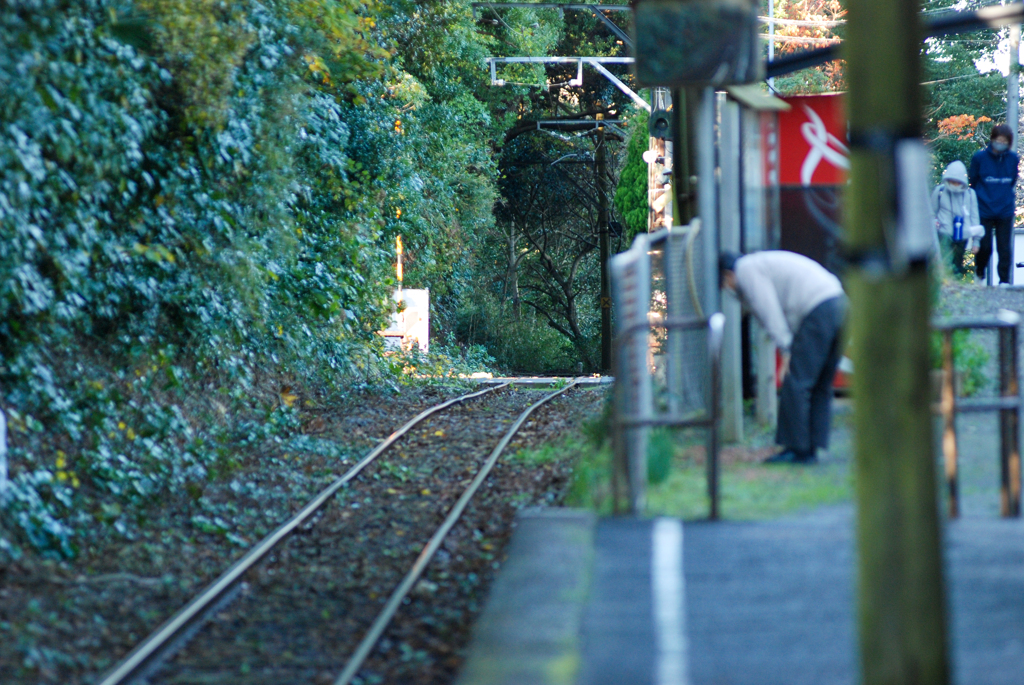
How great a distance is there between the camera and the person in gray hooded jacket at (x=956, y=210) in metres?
12.7

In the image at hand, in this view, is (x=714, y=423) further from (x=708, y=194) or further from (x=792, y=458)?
(x=708, y=194)

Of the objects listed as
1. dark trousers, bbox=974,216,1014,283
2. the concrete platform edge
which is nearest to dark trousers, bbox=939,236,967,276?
dark trousers, bbox=974,216,1014,283

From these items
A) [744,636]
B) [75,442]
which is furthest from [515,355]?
[744,636]

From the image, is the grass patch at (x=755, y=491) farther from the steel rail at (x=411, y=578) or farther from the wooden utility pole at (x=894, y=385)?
the wooden utility pole at (x=894, y=385)

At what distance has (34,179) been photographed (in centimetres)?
752

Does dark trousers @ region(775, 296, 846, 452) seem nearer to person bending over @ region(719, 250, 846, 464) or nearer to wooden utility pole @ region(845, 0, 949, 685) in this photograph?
person bending over @ region(719, 250, 846, 464)

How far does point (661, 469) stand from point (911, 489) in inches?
149

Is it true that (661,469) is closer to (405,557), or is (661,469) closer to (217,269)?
(405,557)

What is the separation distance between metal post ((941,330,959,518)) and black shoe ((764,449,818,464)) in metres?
1.37

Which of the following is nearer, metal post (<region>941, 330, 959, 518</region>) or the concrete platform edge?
the concrete platform edge

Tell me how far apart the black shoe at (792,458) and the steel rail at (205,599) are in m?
3.33

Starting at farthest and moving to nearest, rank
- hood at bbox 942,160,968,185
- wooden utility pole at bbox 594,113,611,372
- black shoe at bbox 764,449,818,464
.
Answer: wooden utility pole at bbox 594,113,611,372 < hood at bbox 942,160,968,185 < black shoe at bbox 764,449,818,464

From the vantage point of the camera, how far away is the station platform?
4.05 m

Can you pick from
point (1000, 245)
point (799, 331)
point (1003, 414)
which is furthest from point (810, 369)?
point (1000, 245)
